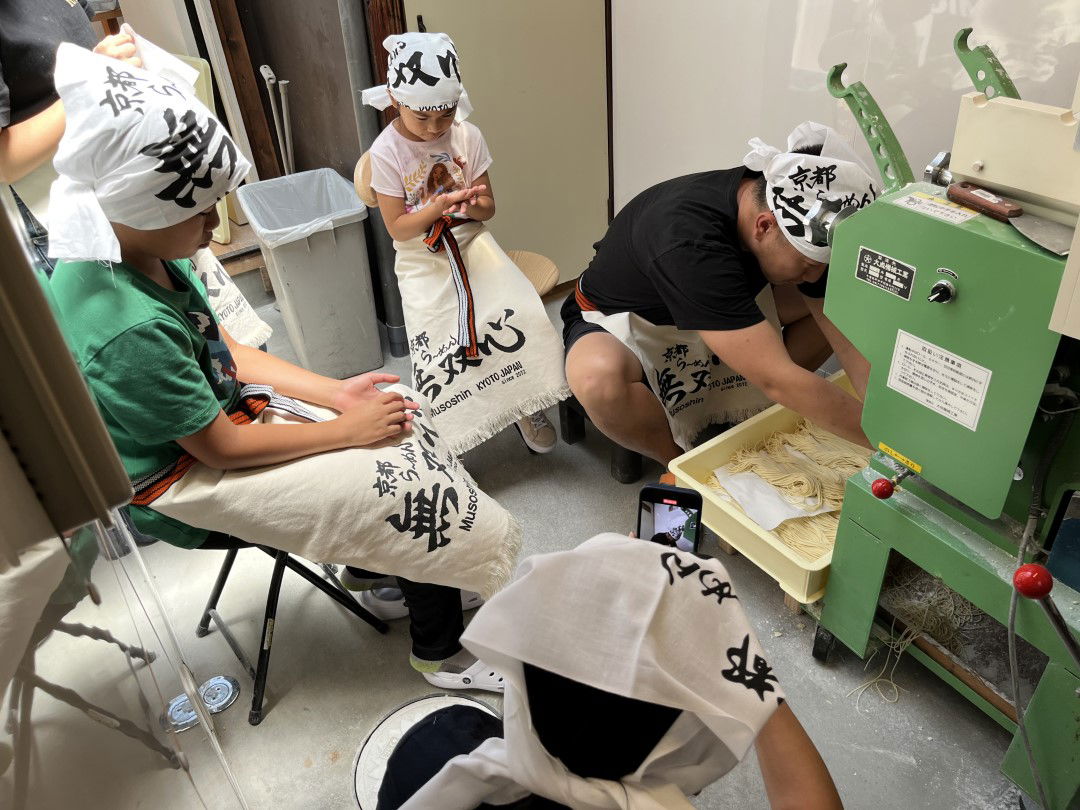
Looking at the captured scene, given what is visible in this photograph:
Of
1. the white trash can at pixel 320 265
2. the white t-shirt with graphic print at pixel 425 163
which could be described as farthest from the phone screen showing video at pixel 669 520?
the white trash can at pixel 320 265

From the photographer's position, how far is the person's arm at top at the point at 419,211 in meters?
2.21

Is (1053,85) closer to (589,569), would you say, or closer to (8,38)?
(589,569)

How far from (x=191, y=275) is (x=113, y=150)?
0.39 metres

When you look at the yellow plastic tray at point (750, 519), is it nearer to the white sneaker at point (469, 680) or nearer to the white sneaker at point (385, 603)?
the white sneaker at point (469, 680)

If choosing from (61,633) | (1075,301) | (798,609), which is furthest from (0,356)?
A: (798,609)

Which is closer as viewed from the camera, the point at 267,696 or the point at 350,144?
the point at 267,696

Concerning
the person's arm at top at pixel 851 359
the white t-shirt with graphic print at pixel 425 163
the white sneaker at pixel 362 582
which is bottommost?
the white sneaker at pixel 362 582

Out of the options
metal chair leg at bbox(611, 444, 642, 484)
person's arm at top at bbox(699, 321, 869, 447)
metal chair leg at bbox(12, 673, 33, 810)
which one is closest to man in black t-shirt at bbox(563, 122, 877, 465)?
person's arm at top at bbox(699, 321, 869, 447)

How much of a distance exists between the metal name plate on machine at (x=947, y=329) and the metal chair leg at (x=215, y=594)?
1.36m

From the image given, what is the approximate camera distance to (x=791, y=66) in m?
2.23

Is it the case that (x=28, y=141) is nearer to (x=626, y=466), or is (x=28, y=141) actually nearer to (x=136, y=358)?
(x=136, y=358)

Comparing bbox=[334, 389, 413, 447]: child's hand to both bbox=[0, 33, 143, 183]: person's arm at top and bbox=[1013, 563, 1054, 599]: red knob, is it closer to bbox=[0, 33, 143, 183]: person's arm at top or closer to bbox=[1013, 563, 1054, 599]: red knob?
bbox=[0, 33, 143, 183]: person's arm at top

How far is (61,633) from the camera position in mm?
542

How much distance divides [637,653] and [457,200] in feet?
5.63
